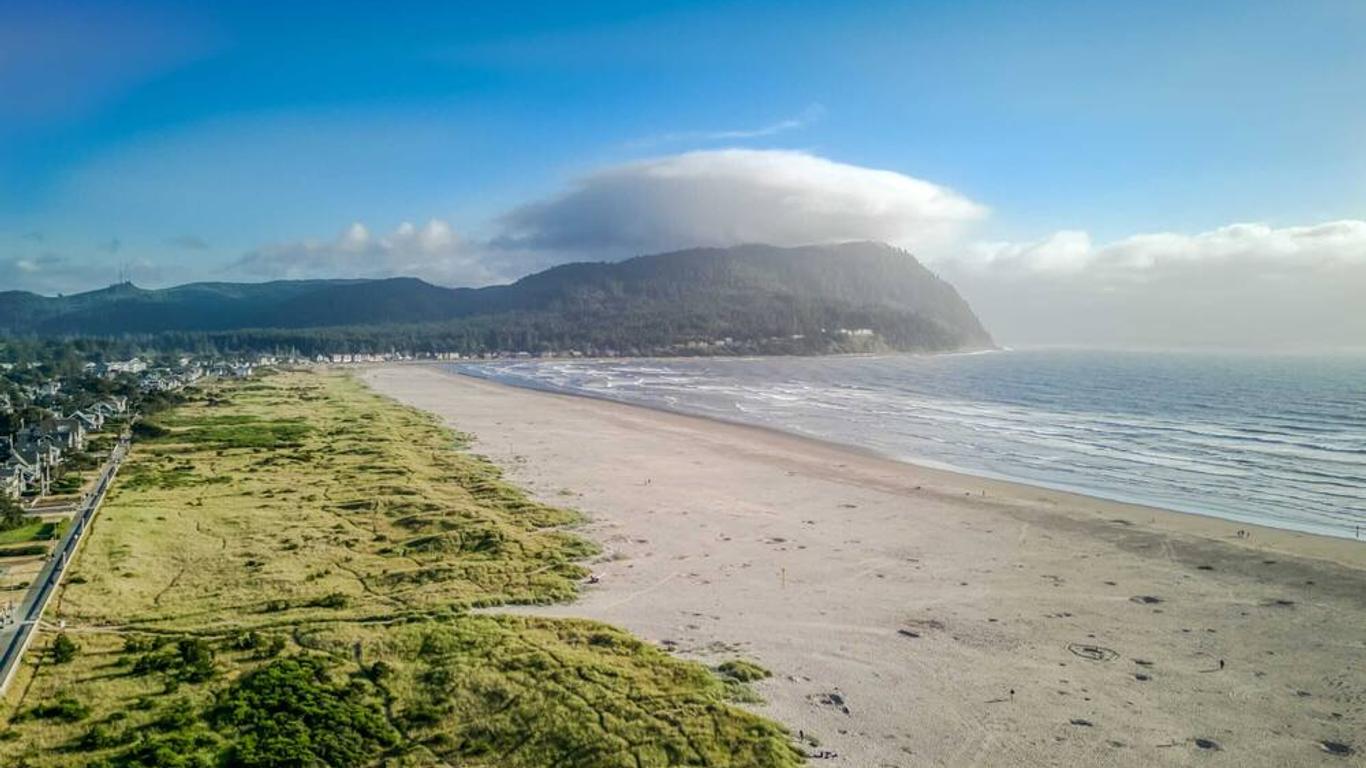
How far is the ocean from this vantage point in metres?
46.9

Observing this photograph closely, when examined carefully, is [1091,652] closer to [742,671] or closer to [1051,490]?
[742,671]

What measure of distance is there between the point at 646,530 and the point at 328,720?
64.0 ft

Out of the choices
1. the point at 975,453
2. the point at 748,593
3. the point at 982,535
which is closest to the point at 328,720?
the point at 748,593

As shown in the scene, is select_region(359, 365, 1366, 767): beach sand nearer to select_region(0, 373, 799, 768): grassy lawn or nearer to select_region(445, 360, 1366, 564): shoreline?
select_region(445, 360, 1366, 564): shoreline

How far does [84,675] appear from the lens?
774 inches

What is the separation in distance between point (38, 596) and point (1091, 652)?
34489mm

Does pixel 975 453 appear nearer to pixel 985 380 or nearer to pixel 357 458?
Answer: pixel 357 458

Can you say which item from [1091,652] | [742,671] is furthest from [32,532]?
[1091,652]

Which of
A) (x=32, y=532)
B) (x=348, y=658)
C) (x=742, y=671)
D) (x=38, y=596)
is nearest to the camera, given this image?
(x=742, y=671)

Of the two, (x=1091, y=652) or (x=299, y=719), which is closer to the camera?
(x=299, y=719)

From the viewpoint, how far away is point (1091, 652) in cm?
2300

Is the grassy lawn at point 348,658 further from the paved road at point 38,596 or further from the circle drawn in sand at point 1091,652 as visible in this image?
the circle drawn in sand at point 1091,652

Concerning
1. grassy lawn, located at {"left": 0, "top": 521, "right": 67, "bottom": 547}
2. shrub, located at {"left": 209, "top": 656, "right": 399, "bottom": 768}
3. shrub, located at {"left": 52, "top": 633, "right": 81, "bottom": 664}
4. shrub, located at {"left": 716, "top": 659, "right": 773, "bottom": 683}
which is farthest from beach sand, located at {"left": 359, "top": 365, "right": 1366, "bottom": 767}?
grassy lawn, located at {"left": 0, "top": 521, "right": 67, "bottom": 547}

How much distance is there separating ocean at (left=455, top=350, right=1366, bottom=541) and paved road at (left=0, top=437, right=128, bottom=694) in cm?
5054
